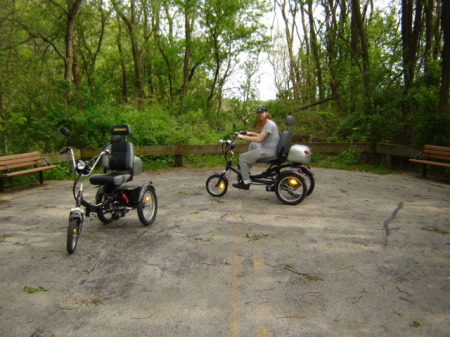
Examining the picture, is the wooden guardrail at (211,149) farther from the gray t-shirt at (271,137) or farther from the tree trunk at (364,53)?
the gray t-shirt at (271,137)

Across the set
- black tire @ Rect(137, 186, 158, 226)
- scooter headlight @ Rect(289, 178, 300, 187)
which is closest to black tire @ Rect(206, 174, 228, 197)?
scooter headlight @ Rect(289, 178, 300, 187)

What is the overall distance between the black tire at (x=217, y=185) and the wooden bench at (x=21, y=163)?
15.8 ft

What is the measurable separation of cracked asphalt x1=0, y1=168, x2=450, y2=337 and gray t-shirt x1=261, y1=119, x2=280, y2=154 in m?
1.15

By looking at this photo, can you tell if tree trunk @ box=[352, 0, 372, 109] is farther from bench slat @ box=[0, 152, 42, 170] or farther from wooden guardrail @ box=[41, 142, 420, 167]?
bench slat @ box=[0, 152, 42, 170]

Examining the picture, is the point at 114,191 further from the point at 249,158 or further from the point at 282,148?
the point at 282,148

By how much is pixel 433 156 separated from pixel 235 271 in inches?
319

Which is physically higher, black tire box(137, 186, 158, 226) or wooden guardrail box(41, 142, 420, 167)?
wooden guardrail box(41, 142, 420, 167)

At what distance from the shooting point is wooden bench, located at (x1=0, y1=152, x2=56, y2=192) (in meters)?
9.39

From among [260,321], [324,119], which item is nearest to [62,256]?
[260,321]

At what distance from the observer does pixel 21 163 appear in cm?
995

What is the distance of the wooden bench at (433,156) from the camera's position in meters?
9.85

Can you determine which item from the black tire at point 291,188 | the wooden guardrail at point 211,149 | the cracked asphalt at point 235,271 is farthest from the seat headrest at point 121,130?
the wooden guardrail at point 211,149

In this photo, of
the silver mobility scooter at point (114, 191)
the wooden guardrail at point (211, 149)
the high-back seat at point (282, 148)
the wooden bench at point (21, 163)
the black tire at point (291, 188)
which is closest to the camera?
the silver mobility scooter at point (114, 191)

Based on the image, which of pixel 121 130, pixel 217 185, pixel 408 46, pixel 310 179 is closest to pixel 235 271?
pixel 121 130
